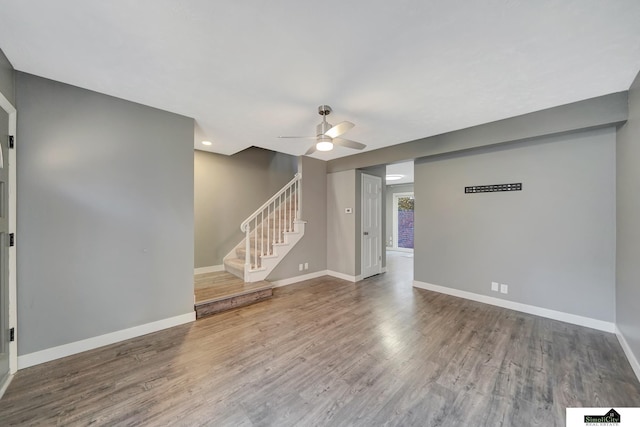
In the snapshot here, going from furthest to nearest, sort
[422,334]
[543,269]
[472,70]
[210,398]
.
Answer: [543,269]
[422,334]
[472,70]
[210,398]

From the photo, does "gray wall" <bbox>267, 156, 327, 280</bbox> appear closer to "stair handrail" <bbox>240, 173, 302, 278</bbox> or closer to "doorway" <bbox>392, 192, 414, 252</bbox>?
"stair handrail" <bbox>240, 173, 302, 278</bbox>

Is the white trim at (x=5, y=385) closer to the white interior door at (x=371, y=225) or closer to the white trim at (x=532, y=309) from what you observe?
the white interior door at (x=371, y=225)

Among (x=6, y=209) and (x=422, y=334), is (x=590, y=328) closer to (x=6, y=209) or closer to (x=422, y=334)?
(x=422, y=334)

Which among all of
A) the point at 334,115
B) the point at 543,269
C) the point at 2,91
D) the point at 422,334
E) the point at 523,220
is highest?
the point at 334,115

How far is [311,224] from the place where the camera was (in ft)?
15.8

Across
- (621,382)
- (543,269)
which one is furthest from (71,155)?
(543,269)

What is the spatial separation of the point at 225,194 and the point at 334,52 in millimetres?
3875

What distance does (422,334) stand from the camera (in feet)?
8.57

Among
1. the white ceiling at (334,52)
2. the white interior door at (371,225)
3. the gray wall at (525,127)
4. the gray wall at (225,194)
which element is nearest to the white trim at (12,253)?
the white ceiling at (334,52)

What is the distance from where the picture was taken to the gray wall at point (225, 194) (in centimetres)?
Answer: 455

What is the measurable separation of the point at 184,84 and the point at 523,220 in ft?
14.5

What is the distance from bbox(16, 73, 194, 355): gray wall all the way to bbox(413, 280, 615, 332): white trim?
12.9ft

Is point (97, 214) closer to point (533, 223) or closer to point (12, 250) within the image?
point (12, 250)

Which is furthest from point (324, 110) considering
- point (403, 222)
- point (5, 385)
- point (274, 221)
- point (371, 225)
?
point (403, 222)
